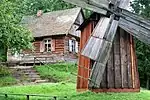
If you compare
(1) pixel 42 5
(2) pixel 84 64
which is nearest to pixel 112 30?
(2) pixel 84 64

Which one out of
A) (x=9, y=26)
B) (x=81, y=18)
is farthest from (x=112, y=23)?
(x=81, y=18)

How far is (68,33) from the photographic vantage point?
37.9 m

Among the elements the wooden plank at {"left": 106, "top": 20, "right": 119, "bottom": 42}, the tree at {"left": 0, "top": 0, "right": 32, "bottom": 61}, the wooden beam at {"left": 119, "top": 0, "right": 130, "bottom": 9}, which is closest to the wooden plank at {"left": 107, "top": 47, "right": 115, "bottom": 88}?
the wooden plank at {"left": 106, "top": 20, "right": 119, "bottom": 42}

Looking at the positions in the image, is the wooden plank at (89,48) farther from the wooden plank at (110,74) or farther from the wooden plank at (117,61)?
the wooden plank at (117,61)

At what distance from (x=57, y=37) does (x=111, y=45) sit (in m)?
23.4

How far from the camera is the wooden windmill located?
47.4ft

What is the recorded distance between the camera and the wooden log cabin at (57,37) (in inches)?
1502

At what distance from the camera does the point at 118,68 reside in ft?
55.7

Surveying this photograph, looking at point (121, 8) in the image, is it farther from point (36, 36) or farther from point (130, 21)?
point (36, 36)

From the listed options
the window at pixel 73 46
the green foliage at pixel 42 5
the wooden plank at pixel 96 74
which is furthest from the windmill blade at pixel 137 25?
the green foliage at pixel 42 5

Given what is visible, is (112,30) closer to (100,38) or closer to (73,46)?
(100,38)

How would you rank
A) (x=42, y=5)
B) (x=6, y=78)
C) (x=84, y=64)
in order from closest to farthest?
(x=84, y=64) → (x=6, y=78) → (x=42, y=5)

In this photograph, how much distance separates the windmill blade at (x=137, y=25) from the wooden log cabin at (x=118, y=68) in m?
1.71

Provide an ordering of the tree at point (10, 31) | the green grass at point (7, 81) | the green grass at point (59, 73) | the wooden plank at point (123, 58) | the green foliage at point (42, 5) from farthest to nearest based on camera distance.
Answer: the green foliage at point (42, 5)
the green grass at point (59, 73)
the green grass at point (7, 81)
the tree at point (10, 31)
the wooden plank at point (123, 58)
